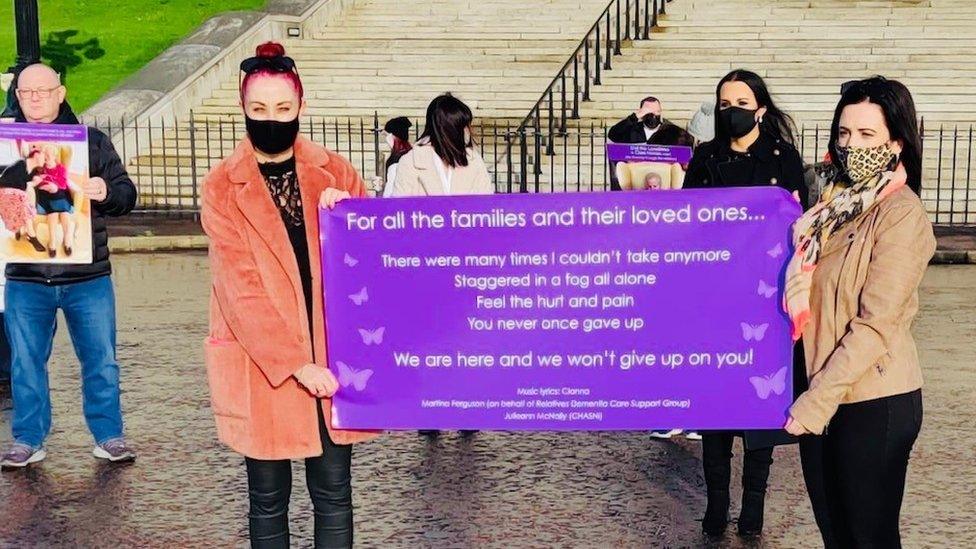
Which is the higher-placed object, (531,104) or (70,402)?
(531,104)

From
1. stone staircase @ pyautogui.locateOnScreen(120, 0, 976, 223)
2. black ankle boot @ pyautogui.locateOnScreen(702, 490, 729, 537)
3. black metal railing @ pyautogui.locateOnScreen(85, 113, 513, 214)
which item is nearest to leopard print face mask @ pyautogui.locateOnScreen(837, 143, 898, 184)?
black ankle boot @ pyautogui.locateOnScreen(702, 490, 729, 537)

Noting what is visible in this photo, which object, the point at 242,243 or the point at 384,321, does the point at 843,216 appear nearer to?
the point at 384,321

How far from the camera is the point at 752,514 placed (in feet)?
19.2

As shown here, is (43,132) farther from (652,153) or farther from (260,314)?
(652,153)

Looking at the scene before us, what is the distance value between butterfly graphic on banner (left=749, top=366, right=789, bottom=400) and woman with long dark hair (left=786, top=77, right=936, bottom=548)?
33 cm

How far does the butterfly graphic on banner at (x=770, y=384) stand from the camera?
4.36 meters

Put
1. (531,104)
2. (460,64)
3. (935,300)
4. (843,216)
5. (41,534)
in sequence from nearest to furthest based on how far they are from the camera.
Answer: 1. (843,216)
2. (41,534)
3. (935,300)
4. (531,104)
5. (460,64)

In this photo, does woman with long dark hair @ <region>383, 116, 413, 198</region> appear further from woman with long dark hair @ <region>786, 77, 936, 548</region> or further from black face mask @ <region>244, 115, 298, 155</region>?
woman with long dark hair @ <region>786, 77, 936, 548</region>

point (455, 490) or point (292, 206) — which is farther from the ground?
point (292, 206)

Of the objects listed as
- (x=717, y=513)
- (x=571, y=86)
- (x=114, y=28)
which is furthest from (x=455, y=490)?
(x=114, y=28)

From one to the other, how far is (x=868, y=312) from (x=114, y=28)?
82.4ft

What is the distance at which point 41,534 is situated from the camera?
19.7 feet

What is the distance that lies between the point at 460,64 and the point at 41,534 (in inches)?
710

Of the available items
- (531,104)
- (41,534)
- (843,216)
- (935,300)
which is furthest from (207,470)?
(531,104)
